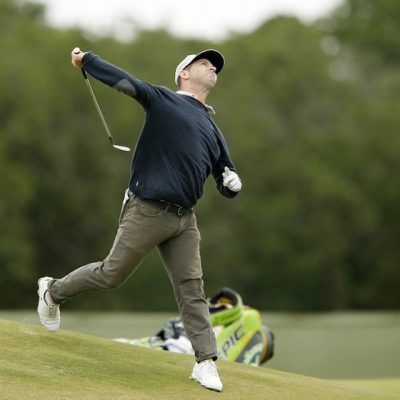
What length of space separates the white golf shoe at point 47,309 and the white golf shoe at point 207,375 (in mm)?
1038

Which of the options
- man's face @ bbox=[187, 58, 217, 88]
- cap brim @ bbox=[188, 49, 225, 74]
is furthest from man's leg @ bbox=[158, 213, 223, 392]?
cap brim @ bbox=[188, 49, 225, 74]

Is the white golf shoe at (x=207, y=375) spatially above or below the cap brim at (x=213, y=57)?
below

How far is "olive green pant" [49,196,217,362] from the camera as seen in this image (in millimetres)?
6727

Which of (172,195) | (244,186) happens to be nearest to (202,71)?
(172,195)

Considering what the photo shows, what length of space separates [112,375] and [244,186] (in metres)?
33.6

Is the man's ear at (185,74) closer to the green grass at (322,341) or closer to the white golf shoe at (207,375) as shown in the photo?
the white golf shoe at (207,375)

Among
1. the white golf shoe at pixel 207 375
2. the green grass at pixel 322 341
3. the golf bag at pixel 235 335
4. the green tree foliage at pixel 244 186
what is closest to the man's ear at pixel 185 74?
the white golf shoe at pixel 207 375

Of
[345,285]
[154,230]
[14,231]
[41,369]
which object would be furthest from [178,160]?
[345,285]

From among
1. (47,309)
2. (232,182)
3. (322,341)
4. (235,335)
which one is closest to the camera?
(232,182)

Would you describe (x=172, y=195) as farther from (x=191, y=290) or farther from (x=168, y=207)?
(x=191, y=290)

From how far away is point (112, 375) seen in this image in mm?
6742

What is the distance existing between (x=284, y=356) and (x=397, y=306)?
24.0 m

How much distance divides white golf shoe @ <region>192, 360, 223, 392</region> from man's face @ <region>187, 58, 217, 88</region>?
1.77 metres

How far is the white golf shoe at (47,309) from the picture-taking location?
7.17 metres
